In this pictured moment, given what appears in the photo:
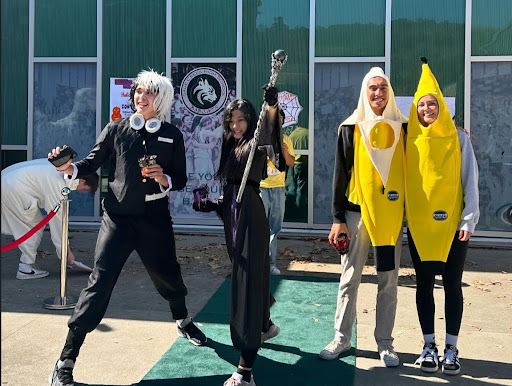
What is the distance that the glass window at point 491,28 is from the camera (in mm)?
9312

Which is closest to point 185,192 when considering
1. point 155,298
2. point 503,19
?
point 155,298

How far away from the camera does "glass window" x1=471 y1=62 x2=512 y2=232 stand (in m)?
9.34

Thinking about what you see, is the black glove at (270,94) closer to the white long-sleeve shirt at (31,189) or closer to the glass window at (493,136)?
the white long-sleeve shirt at (31,189)

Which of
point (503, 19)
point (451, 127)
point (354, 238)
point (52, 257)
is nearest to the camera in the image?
point (451, 127)

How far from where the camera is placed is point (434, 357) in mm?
4035

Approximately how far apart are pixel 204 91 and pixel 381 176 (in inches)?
258

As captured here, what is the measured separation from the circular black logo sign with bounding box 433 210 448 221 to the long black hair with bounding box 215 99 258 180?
1342mm

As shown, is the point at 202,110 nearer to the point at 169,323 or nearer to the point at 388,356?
the point at 169,323

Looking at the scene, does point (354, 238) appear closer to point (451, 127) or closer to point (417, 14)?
point (451, 127)

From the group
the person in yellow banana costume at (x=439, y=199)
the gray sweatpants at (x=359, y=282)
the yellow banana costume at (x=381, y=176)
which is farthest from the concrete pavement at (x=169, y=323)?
the yellow banana costume at (x=381, y=176)

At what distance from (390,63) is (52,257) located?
6146 mm

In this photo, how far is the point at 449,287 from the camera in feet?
13.2

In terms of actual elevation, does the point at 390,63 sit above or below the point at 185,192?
above

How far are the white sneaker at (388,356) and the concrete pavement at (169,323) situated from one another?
5 cm
